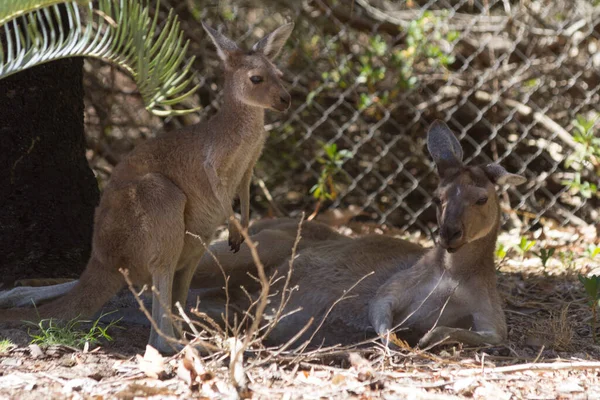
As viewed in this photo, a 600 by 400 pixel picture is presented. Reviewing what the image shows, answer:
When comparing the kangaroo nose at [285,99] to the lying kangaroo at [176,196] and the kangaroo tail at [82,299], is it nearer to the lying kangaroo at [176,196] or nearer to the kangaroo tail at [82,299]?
A: the lying kangaroo at [176,196]

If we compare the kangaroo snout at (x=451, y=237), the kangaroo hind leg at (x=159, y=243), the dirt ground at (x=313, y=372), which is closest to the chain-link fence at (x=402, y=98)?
the kangaroo snout at (x=451, y=237)

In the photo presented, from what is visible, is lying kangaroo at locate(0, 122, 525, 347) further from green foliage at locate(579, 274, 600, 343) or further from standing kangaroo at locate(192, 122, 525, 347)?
green foliage at locate(579, 274, 600, 343)

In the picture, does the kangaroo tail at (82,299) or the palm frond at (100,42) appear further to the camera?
the kangaroo tail at (82,299)

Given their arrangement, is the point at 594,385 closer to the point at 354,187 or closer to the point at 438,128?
the point at 438,128

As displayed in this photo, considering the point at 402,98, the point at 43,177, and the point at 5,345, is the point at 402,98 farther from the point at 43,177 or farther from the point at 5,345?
the point at 5,345

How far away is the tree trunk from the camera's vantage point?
3865 millimetres

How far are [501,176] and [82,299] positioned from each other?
74.9 inches

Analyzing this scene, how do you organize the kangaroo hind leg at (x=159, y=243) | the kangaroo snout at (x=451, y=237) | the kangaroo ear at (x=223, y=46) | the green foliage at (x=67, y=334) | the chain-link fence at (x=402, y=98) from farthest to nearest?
1. the chain-link fence at (x=402, y=98)
2. the kangaroo ear at (x=223, y=46)
3. the kangaroo snout at (x=451, y=237)
4. the kangaroo hind leg at (x=159, y=243)
5. the green foliage at (x=67, y=334)

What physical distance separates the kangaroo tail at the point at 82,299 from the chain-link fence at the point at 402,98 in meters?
2.73

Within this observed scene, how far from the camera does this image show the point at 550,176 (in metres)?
6.58

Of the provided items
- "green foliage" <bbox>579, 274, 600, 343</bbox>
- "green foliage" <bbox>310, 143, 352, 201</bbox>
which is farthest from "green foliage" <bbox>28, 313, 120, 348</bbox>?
"green foliage" <bbox>310, 143, 352, 201</bbox>

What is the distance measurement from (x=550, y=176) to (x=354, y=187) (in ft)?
5.39

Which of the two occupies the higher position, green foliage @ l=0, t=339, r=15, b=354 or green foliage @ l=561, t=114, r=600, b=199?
green foliage @ l=0, t=339, r=15, b=354

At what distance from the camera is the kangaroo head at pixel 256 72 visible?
3.57 m
